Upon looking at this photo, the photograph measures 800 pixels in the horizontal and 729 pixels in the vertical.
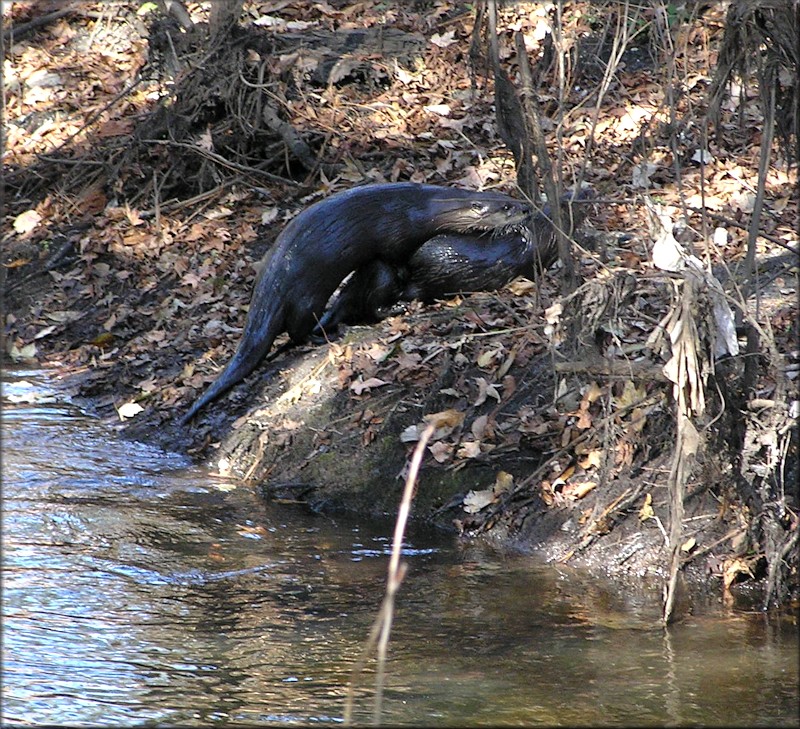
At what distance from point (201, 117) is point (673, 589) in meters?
7.24

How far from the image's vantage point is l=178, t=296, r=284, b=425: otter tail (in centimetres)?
694

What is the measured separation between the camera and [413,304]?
7.36 metres

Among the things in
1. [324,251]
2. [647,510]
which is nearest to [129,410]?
[324,251]

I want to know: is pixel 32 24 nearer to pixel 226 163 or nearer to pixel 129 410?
pixel 226 163

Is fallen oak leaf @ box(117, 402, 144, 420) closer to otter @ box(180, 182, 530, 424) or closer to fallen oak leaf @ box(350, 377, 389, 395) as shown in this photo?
otter @ box(180, 182, 530, 424)

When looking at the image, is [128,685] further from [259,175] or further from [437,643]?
[259,175]

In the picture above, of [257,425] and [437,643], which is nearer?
[437,643]

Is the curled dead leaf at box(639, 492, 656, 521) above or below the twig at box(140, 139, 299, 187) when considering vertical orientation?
below

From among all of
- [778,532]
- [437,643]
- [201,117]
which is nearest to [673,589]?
[778,532]

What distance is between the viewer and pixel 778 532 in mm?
4508

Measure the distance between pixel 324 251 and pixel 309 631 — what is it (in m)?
3.15

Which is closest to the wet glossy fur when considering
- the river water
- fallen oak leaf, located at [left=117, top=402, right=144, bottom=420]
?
fallen oak leaf, located at [left=117, top=402, right=144, bottom=420]

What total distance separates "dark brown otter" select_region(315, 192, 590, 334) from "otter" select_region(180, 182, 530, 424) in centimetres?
8

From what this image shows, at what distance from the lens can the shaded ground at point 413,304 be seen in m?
4.76
